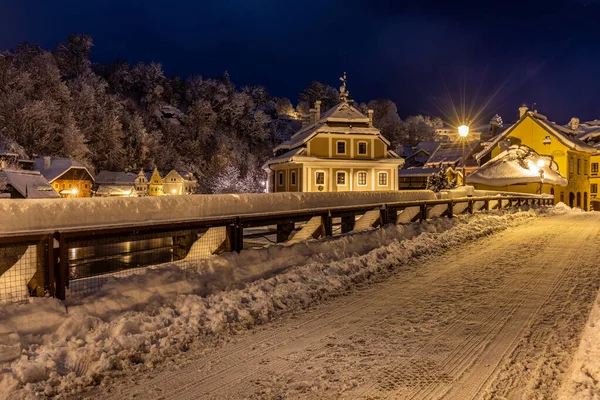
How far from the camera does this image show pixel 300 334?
5484mm

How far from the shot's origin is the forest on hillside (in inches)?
2504

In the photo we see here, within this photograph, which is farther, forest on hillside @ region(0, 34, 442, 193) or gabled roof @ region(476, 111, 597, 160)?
forest on hillside @ region(0, 34, 442, 193)

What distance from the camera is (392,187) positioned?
4519cm

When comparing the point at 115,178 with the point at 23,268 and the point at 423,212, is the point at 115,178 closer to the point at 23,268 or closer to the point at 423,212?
the point at 423,212

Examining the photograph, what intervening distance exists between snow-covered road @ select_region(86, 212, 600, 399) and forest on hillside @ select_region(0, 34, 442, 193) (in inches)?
2238

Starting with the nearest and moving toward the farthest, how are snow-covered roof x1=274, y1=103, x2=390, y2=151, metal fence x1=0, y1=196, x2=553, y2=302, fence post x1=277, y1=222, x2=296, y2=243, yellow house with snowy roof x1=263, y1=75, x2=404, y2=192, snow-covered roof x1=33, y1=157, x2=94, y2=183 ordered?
metal fence x1=0, y1=196, x2=553, y2=302 → fence post x1=277, y1=222, x2=296, y2=243 → yellow house with snowy roof x1=263, y1=75, x2=404, y2=192 → snow-covered roof x1=274, y1=103, x2=390, y2=151 → snow-covered roof x1=33, y1=157, x2=94, y2=183

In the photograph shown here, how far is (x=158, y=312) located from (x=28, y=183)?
44.5 m

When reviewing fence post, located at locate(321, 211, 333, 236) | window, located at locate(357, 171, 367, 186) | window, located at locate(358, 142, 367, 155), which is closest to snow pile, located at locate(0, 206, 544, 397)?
fence post, located at locate(321, 211, 333, 236)

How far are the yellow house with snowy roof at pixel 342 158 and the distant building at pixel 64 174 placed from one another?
2987cm

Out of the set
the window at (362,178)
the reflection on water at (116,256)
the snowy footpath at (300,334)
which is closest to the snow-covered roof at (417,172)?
the window at (362,178)

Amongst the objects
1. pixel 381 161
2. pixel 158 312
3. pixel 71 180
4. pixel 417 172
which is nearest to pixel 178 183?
pixel 71 180

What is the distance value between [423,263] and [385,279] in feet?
6.51

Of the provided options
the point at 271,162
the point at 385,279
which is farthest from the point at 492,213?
the point at 271,162

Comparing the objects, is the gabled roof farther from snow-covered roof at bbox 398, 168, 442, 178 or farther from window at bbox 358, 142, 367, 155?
window at bbox 358, 142, 367, 155
